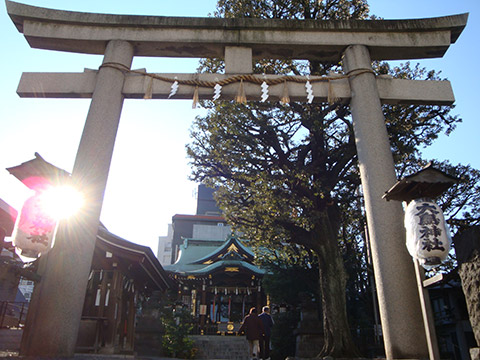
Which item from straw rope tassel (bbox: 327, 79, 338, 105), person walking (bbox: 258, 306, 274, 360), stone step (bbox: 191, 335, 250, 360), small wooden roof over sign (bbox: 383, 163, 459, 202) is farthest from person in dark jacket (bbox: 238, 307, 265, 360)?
stone step (bbox: 191, 335, 250, 360)

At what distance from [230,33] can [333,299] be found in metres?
8.37

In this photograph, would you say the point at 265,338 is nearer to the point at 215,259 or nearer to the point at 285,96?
the point at 285,96

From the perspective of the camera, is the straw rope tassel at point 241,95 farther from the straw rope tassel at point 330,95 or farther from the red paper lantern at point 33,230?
the red paper lantern at point 33,230

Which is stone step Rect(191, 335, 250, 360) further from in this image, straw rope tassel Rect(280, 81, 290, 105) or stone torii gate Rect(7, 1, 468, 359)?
straw rope tassel Rect(280, 81, 290, 105)

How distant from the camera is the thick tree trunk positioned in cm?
1092

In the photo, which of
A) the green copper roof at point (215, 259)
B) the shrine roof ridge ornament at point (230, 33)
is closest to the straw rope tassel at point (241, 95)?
the shrine roof ridge ornament at point (230, 33)

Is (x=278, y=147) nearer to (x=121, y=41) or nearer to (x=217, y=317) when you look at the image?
(x=121, y=41)

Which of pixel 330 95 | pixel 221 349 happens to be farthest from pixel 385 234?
pixel 221 349

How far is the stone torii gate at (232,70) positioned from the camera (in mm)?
6371

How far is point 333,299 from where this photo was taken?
1163cm

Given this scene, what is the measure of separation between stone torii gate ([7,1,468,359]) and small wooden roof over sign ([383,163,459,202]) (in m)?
1.13

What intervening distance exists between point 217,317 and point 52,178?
76.1ft

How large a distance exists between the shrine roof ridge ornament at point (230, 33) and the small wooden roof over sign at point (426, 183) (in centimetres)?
383

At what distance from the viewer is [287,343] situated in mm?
15836
